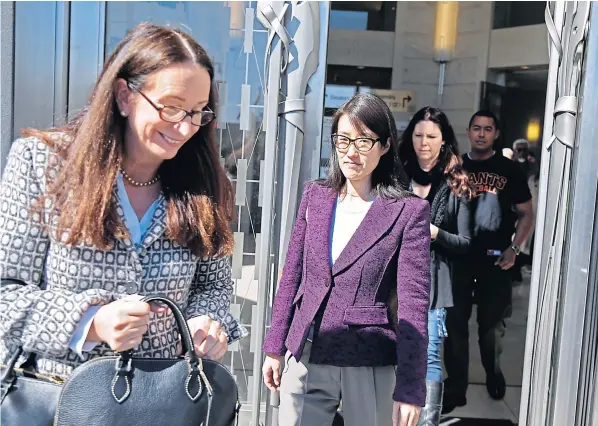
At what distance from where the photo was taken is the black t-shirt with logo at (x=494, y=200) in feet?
12.9

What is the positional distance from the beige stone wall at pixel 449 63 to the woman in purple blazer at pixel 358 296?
7.49 meters

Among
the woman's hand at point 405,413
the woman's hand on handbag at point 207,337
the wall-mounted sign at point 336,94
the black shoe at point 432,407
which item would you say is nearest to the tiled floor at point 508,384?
the black shoe at point 432,407

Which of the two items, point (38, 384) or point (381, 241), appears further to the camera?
point (381, 241)

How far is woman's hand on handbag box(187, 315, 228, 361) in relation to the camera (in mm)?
1470

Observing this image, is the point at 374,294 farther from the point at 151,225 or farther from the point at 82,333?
the point at 82,333

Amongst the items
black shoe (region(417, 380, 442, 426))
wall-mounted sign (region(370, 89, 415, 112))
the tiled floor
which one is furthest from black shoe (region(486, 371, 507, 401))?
wall-mounted sign (region(370, 89, 415, 112))

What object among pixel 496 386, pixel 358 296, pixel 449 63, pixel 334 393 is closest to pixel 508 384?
pixel 496 386

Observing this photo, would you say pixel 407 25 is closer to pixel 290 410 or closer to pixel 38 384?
pixel 290 410

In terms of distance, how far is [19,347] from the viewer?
138cm

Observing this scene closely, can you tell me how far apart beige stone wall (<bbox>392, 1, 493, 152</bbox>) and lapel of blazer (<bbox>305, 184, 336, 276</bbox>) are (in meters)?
7.47

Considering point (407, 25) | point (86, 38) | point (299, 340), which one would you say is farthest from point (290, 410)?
point (407, 25)

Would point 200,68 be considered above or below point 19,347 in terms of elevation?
above

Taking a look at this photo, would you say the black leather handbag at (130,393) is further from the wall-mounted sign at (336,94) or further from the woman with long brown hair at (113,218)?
the wall-mounted sign at (336,94)

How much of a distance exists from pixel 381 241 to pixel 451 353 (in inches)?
97.9
